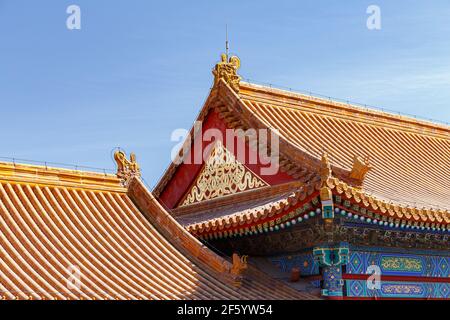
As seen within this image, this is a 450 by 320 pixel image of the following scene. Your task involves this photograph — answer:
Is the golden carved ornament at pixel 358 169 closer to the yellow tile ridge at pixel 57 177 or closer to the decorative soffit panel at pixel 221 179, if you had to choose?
the decorative soffit panel at pixel 221 179

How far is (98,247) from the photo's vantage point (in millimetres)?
13352

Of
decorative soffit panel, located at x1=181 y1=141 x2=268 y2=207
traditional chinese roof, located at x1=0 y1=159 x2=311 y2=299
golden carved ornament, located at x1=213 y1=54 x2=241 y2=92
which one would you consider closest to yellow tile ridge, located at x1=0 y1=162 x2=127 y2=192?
traditional chinese roof, located at x1=0 y1=159 x2=311 y2=299

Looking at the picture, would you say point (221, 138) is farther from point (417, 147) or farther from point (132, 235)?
point (417, 147)

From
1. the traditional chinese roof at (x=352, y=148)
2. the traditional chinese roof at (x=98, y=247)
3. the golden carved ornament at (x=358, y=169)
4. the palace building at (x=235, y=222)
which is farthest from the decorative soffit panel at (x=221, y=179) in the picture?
the traditional chinese roof at (x=98, y=247)

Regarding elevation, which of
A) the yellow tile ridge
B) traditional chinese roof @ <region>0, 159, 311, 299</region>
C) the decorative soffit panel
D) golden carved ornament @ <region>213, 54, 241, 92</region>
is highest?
golden carved ornament @ <region>213, 54, 241, 92</region>

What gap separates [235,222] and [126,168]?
233cm

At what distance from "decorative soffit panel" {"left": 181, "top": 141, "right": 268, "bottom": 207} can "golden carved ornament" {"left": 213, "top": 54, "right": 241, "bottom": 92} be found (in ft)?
4.47

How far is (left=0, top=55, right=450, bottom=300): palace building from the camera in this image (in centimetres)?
1276

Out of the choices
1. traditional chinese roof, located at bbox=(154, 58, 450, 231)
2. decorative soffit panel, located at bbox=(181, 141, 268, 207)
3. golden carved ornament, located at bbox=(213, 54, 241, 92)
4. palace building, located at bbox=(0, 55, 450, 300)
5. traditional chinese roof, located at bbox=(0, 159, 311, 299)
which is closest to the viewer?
traditional chinese roof, located at bbox=(0, 159, 311, 299)

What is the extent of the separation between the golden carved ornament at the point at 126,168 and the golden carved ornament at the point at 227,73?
133 inches

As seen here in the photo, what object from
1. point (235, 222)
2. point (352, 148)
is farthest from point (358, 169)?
point (352, 148)

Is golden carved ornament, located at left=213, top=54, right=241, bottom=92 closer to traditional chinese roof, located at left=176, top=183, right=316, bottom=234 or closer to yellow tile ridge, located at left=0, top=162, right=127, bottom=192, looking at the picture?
traditional chinese roof, located at left=176, top=183, right=316, bottom=234

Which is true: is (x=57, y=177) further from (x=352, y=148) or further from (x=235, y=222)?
(x=352, y=148)
